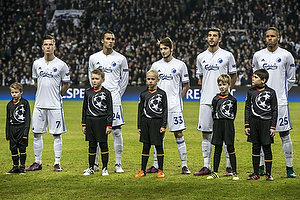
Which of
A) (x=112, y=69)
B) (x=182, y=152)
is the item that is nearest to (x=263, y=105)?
(x=182, y=152)

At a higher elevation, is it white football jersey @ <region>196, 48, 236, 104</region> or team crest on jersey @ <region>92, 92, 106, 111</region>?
white football jersey @ <region>196, 48, 236, 104</region>

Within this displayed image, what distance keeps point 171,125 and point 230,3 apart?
30.1 metres

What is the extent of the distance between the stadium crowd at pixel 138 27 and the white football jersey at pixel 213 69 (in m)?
22.2

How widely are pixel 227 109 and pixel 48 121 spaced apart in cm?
334

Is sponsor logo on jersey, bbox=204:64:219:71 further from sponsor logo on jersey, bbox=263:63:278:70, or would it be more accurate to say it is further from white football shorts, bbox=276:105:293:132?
white football shorts, bbox=276:105:293:132

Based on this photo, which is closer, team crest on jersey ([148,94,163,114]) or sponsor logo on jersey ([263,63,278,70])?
team crest on jersey ([148,94,163,114])

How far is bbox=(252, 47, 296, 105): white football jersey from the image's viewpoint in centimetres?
826

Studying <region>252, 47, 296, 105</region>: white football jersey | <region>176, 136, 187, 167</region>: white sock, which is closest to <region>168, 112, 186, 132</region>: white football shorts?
<region>176, 136, 187, 167</region>: white sock

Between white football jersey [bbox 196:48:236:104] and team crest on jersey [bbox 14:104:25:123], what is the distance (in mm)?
3147

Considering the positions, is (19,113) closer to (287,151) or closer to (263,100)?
(263,100)

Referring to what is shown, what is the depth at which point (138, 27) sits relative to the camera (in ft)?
117

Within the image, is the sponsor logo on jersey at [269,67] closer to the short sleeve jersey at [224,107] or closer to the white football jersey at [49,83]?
the short sleeve jersey at [224,107]

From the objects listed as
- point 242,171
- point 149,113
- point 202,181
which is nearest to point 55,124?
point 149,113

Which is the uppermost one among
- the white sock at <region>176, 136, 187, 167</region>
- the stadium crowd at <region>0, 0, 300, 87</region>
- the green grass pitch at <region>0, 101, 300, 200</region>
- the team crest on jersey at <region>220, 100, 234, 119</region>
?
the stadium crowd at <region>0, 0, 300, 87</region>
